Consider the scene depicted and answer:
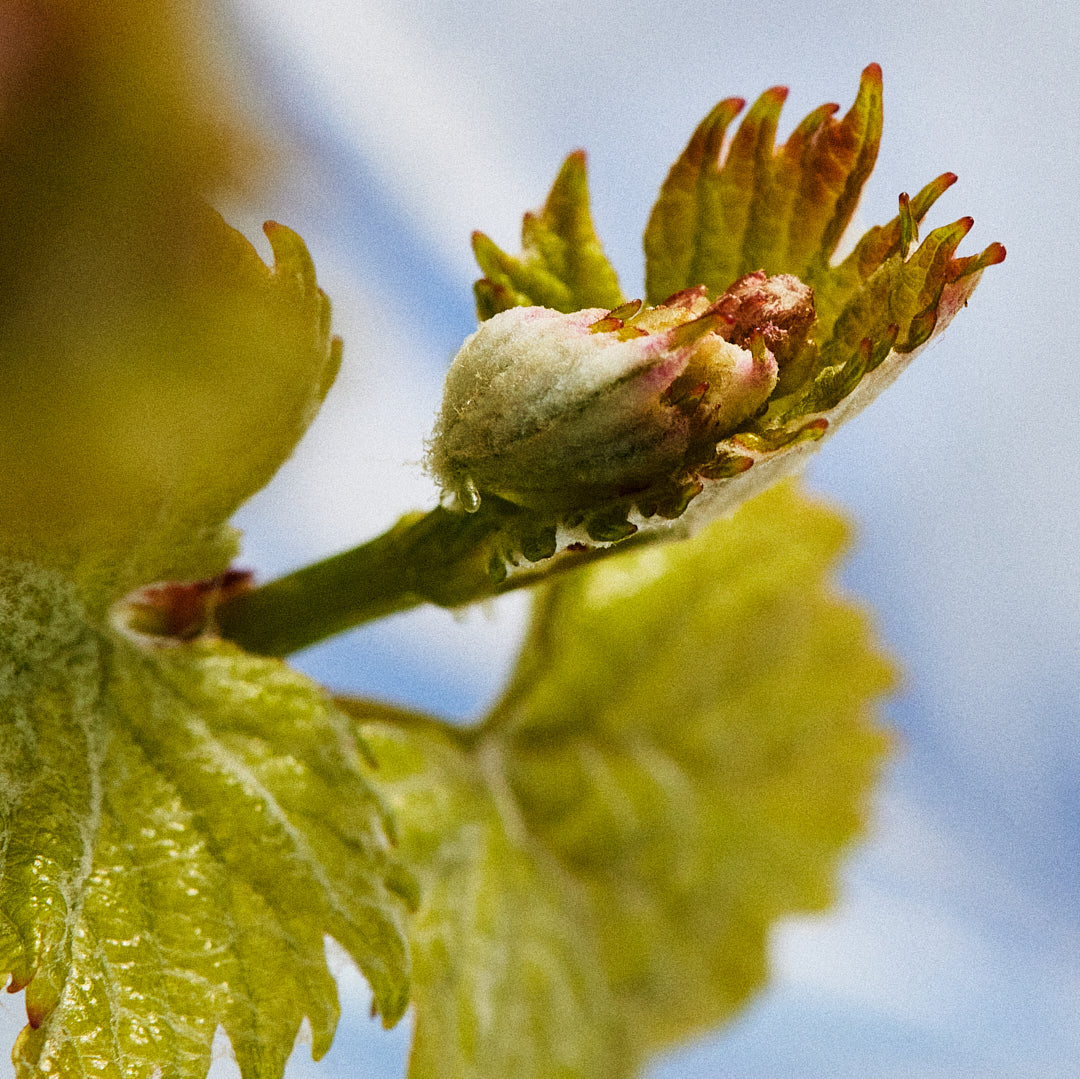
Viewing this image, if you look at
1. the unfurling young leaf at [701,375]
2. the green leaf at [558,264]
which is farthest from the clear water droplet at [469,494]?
the green leaf at [558,264]

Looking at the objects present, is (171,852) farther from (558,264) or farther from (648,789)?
(648,789)

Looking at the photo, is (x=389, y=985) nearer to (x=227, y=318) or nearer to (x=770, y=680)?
(x=227, y=318)

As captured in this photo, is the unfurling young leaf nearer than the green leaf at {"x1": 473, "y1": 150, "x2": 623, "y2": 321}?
Yes

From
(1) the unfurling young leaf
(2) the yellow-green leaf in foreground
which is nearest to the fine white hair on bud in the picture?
(1) the unfurling young leaf

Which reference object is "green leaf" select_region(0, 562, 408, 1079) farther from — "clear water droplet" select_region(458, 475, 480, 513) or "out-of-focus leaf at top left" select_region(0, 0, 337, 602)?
"clear water droplet" select_region(458, 475, 480, 513)

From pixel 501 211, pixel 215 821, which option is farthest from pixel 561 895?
pixel 501 211

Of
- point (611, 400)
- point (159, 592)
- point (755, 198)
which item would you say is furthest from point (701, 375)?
point (159, 592)
